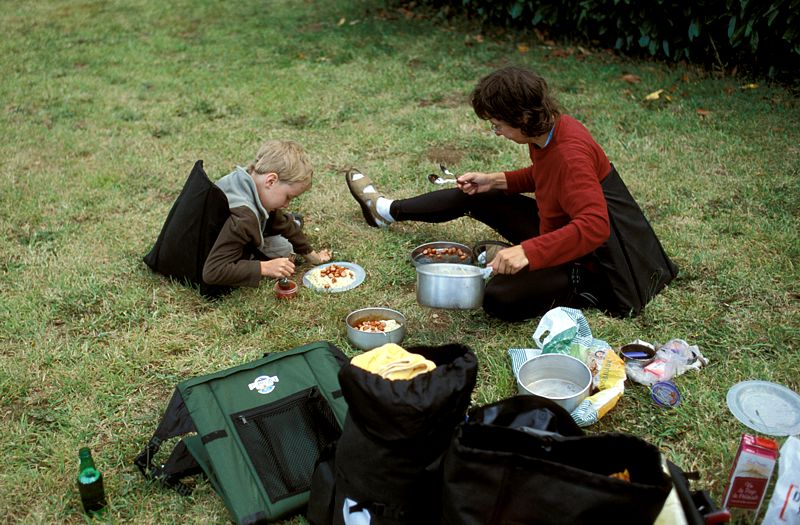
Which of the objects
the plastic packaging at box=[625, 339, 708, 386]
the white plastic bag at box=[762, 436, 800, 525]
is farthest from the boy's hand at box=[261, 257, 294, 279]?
the white plastic bag at box=[762, 436, 800, 525]

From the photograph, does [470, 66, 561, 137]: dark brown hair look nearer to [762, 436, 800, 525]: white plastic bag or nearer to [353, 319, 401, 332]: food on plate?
[353, 319, 401, 332]: food on plate

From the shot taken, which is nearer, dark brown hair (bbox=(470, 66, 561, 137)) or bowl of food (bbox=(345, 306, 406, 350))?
dark brown hair (bbox=(470, 66, 561, 137))

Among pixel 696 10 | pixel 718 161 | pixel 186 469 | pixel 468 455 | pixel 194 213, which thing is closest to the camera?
pixel 468 455

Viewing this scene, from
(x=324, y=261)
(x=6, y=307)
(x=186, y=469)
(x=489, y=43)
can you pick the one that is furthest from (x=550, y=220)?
(x=489, y=43)

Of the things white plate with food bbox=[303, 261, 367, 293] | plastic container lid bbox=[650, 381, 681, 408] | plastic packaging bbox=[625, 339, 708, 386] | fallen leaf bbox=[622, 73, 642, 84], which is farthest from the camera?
fallen leaf bbox=[622, 73, 642, 84]

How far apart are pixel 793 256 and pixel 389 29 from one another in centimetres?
584

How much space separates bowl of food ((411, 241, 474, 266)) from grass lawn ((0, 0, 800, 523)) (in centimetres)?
13

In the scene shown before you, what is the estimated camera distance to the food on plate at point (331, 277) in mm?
3980

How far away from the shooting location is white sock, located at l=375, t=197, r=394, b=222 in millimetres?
4512

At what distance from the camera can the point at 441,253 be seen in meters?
4.20

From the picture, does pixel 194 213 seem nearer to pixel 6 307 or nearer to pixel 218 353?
pixel 218 353

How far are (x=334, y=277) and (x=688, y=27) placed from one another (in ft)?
15.8

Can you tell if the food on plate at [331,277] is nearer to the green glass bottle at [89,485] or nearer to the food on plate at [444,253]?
the food on plate at [444,253]

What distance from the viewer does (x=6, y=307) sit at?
380cm
